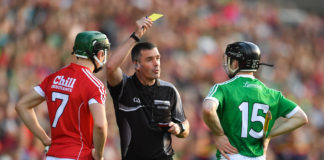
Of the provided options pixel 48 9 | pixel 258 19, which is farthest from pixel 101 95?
pixel 258 19

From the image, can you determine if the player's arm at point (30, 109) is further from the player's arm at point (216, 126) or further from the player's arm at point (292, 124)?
the player's arm at point (292, 124)

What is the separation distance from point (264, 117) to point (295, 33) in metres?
15.1

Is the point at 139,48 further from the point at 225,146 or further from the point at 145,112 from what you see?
the point at 225,146

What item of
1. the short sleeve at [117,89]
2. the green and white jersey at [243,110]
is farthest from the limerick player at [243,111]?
the short sleeve at [117,89]

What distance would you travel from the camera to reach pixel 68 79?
6.67 meters

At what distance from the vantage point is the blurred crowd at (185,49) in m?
12.6

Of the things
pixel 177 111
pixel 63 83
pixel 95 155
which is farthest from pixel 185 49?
pixel 95 155

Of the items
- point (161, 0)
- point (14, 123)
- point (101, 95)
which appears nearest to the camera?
point (101, 95)

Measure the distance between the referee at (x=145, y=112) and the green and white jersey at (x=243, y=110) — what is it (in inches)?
25.2

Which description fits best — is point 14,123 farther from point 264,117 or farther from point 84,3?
point 264,117

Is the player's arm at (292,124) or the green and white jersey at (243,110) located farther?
the player's arm at (292,124)

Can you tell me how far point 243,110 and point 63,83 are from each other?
199cm

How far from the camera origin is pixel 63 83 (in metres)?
6.67

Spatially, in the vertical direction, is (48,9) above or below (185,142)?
above
